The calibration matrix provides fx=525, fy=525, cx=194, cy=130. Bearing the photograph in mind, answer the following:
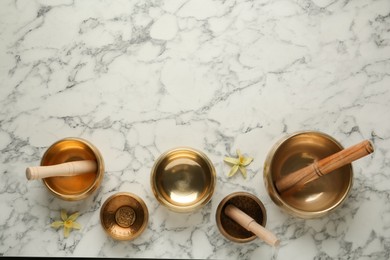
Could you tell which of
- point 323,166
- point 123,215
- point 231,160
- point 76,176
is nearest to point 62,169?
point 76,176

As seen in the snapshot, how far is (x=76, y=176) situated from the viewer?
178cm

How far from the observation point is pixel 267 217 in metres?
1.79

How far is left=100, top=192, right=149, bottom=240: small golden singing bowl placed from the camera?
1754 millimetres

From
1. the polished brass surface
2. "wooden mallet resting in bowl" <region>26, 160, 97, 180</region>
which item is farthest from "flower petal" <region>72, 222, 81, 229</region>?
the polished brass surface

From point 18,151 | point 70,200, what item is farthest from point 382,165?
point 18,151

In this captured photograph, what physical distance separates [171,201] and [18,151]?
560 millimetres

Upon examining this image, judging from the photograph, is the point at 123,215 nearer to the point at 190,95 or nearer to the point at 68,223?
the point at 68,223

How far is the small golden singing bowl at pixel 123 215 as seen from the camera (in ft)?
5.75

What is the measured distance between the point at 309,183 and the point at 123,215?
0.64 m

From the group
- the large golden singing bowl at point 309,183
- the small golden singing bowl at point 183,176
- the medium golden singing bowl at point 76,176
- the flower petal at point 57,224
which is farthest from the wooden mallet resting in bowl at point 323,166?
the flower petal at point 57,224

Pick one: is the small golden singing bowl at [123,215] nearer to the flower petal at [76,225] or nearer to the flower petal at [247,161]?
the flower petal at [76,225]

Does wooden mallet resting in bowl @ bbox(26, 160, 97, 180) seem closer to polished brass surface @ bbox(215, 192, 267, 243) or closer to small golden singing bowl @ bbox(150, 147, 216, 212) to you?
small golden singing bowl @ bbox(150, 147, 216, 212)

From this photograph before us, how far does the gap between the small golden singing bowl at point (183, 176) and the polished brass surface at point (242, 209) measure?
8 cm

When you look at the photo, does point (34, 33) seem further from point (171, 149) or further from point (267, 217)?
point (267, 217)
